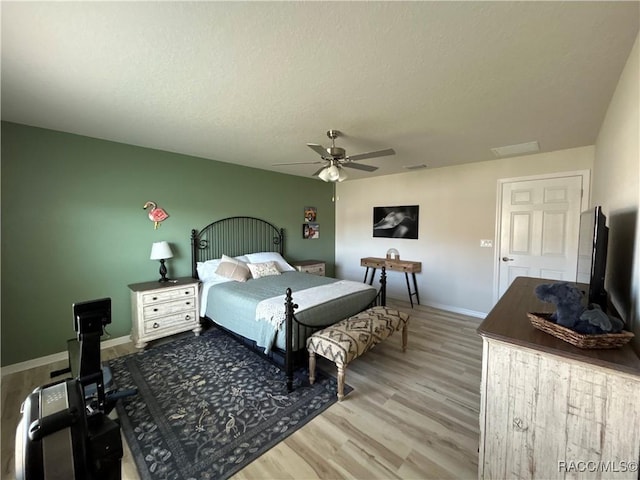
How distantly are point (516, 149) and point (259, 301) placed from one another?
12.1ft

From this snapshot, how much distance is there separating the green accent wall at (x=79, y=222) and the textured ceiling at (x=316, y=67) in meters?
0.38

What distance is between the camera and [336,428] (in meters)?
1.87

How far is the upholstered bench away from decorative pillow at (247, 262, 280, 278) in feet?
5.63

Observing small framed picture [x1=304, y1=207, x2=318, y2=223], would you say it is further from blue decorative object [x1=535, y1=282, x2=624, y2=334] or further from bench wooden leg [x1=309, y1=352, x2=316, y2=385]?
blue decorative object [x1=535, y1=282, x2=624, y2=334]

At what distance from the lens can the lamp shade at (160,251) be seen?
10.7ft

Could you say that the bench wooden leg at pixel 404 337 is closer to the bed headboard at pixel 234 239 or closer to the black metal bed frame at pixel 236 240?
the black metal bed frame at pixel 236 240

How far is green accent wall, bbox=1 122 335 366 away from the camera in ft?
8.53

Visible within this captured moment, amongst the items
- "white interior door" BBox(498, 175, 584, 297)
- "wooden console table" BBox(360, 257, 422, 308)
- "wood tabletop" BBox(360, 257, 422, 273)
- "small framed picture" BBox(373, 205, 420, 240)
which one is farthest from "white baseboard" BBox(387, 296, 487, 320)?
"small framed picture" BBox(373, 205, 420, 240)

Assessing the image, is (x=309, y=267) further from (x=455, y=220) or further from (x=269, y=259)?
(x=455, y=220)

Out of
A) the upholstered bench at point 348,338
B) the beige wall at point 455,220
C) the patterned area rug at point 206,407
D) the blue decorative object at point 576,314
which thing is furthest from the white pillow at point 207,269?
the blue decorative object at point 576,314

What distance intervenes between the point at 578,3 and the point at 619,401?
1703 millimetres

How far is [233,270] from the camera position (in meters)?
3.64

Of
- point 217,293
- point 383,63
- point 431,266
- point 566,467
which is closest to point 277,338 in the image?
point 217,293

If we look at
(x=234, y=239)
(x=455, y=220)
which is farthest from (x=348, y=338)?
(x=455, y=220)
